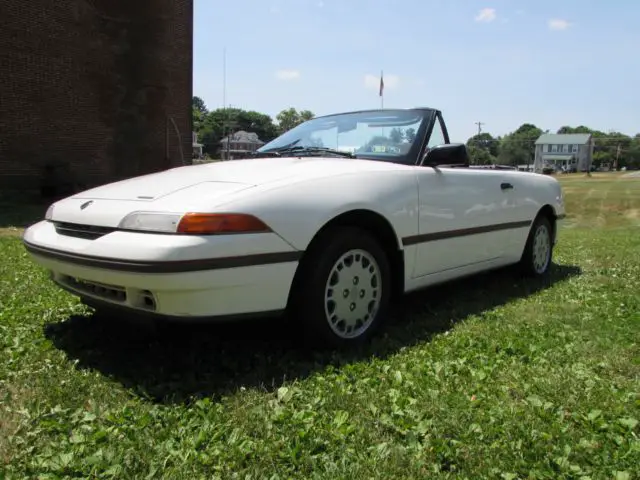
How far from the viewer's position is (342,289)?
296 cm

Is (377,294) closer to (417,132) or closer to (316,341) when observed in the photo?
(316,341)

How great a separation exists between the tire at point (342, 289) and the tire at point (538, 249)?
7.40 ft

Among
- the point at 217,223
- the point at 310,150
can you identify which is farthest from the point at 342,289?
the point at 310,150

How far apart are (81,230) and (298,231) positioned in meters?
1.15

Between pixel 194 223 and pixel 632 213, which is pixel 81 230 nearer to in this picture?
pixel 194 223

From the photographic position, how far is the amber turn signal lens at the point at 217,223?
7.75 feet

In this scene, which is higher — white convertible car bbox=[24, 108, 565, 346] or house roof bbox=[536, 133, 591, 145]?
house roof bbox=[536, 133, 591, 145]

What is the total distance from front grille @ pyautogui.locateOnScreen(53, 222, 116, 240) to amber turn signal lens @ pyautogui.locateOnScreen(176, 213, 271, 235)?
0.46 m

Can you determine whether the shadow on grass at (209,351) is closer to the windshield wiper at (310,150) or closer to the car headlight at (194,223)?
the car headlight at (194,223)

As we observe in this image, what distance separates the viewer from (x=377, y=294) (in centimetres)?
319

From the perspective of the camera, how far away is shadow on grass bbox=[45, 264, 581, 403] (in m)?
2.54

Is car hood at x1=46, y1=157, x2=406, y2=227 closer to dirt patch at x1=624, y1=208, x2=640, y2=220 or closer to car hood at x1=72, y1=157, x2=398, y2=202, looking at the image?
car hood at x1=72, y1=157, x2=398, y2=202

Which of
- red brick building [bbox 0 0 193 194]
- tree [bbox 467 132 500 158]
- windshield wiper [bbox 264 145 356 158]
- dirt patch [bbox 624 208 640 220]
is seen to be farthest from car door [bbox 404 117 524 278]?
tree [bbox 467 132 500 158]

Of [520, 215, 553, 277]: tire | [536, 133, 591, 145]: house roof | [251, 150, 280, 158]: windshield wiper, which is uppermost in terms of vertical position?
[536, 133, 591, 145]: house roof
